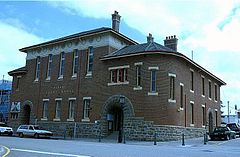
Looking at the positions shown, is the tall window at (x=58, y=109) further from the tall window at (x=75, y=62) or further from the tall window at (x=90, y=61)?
the tall window at (x=90, y=61)

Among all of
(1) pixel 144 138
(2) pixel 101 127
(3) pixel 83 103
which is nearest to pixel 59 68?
(3) pixel 83 103

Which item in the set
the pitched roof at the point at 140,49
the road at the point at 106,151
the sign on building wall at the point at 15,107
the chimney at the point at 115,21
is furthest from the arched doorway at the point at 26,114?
the road at the point at 106,151

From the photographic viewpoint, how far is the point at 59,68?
3775 centimetres

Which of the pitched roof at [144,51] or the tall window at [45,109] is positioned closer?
the pitched roof at [144,51]

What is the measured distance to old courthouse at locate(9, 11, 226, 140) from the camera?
28.7m

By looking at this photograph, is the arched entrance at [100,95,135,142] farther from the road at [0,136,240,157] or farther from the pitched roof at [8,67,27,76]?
the pitched roof at [8,67,27,76]

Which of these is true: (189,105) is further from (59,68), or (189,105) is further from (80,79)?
(59,68)

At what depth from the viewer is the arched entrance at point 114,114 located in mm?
29516

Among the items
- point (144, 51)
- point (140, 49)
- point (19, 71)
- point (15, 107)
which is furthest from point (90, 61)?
point (15, 107)

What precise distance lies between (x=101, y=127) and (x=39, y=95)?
39.2ft

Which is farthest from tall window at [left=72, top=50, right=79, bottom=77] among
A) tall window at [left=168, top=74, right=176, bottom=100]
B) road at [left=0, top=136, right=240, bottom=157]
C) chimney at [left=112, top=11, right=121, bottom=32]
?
road at [left=0, top=136, right=240, bottom=157]

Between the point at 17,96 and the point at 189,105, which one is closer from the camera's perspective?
the point at 189,105

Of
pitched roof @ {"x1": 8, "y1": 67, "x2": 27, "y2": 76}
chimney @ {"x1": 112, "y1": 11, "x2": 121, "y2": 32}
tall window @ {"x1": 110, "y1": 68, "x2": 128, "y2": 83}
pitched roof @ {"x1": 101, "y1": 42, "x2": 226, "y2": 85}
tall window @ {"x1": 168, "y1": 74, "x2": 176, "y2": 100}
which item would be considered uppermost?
chimney @ {"x1": 112, "y1": 11, "x2": 121, "y2": 32}

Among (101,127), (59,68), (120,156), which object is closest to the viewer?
(120,156)
